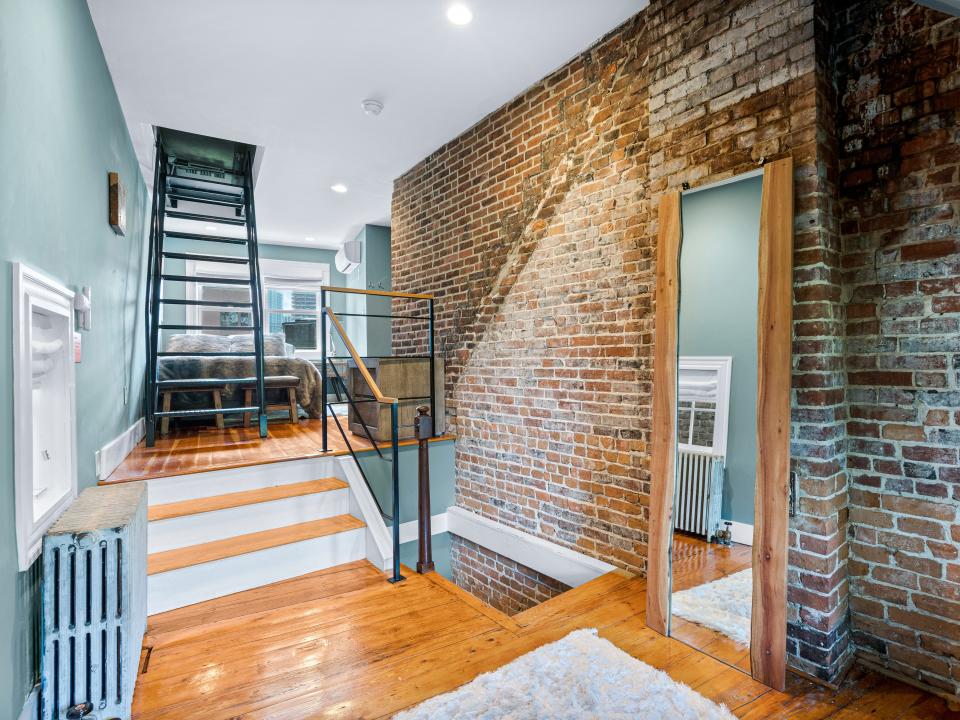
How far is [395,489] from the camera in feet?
9.02

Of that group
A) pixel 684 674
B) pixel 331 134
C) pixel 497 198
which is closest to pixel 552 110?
pixel 497 198

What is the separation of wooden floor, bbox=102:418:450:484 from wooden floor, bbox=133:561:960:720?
35.6 inches

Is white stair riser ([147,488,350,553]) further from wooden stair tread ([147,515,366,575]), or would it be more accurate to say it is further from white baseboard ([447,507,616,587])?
white baseboard ([447,507,616,587])

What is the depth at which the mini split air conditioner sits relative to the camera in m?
6.83

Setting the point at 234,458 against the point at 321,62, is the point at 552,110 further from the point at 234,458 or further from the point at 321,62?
the point at 234,458

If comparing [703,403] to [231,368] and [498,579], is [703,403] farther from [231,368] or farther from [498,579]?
[231,368]

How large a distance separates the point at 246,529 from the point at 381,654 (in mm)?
1397

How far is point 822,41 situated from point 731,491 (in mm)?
1762

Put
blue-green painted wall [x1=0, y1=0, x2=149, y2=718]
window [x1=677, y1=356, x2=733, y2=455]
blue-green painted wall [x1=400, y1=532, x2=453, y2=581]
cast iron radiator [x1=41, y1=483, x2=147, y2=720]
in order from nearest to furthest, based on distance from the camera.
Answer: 1. blue-green painted wall [x1=0, y1=0, x2=149, y2=718]
2. cast iron radiator [x1=41, y1=483, x2=147, y2=720]
3. window [x1=677, y1=356, x2=733, y2=455]
4. blue-green painted wall [x1=400, y1=532, x2=453, y2=581]

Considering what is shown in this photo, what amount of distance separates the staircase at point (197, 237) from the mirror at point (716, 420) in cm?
306

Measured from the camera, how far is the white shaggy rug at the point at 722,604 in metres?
1.98

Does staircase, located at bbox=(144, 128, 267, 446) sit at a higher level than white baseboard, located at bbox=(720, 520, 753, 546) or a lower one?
higher

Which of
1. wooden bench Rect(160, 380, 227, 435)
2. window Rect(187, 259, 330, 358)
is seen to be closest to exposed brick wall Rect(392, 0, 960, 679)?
wooden bench Rect(160, 380, 227, 435)

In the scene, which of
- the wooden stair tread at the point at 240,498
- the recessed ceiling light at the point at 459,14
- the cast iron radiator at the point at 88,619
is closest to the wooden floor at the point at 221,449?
the wooden stair tread at the point at 240,498
